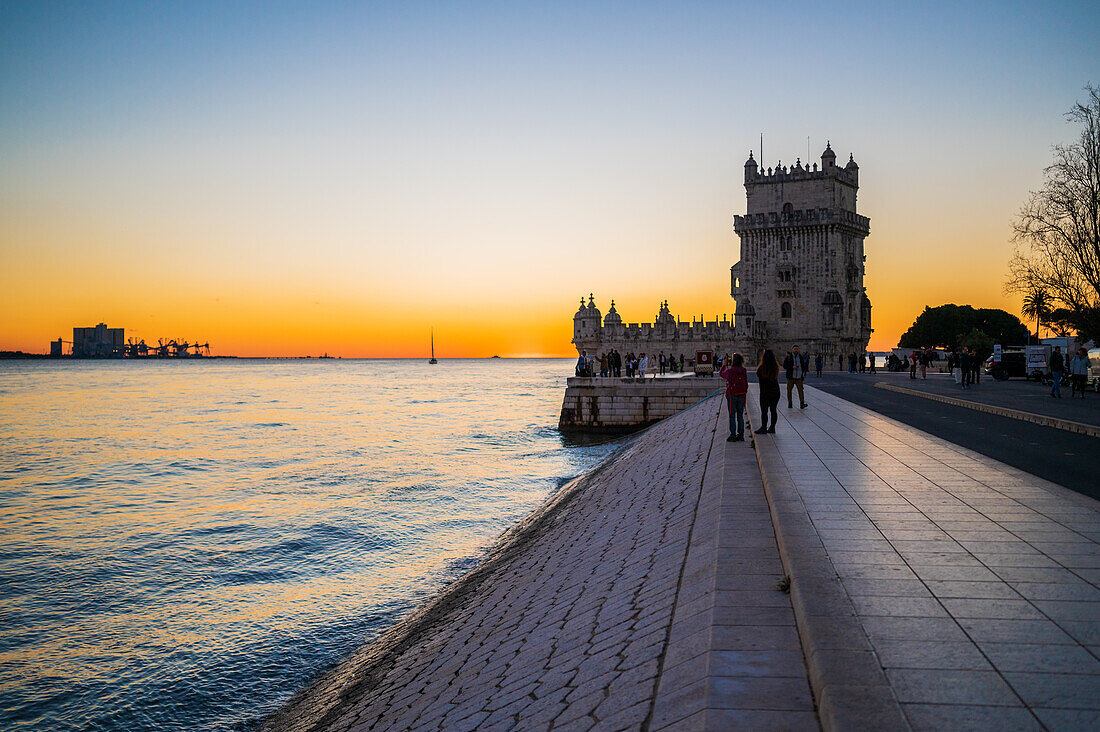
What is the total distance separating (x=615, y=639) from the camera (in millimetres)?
6031

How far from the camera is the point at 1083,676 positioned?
152 inches

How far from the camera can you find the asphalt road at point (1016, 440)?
36.7ft

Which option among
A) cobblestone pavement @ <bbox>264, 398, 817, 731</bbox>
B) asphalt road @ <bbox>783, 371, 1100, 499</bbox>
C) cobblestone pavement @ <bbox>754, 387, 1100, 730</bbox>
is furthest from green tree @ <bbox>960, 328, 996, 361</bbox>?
cobblestone pavement @ <bbox>754, 387, 1100, 730</bbox>

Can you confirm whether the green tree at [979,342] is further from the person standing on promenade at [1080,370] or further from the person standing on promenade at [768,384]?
the person standing on promenade at [768,384]

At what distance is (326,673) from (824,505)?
6867 millimetres

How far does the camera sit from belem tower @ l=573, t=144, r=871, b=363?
64562 millimetres


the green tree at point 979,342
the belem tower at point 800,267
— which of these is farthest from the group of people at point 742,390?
the green tree at point 979,342

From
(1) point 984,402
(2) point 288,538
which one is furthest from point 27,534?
(1) point 984,402

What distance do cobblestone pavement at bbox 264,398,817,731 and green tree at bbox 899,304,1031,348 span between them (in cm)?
9894

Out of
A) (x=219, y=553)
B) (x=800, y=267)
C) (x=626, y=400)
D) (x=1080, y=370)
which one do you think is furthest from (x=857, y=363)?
(x=219, y=553)

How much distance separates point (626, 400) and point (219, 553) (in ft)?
85.4

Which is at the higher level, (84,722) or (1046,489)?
(1046,489)

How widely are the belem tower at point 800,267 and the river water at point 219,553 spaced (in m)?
32.5

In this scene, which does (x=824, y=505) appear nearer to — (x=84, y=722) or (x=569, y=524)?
(x=569, y=524)
